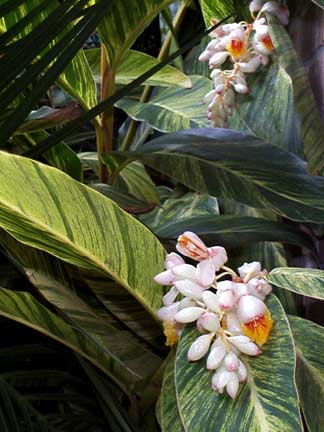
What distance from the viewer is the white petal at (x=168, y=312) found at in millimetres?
549

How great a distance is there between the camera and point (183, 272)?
21.1 inches

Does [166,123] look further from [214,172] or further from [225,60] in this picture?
[214,172]

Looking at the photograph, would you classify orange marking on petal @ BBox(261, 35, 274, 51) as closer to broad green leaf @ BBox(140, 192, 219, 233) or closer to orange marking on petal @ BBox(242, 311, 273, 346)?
broad green leaf @ BBox(140, 192, 219, 233)

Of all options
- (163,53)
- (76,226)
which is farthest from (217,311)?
(163,53)

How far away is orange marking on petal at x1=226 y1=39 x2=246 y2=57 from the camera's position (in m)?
0.80

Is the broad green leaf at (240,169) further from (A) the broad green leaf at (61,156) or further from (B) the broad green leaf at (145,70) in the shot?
(B) the broad green leaf at (145,70)

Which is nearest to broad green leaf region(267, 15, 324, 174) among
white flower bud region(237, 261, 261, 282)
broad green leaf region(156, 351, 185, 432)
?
white flower bud region(237, 261, 261, 282)

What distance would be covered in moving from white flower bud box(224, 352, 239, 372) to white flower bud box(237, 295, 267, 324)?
3cm

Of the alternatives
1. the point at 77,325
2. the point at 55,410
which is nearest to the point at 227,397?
the point at 77,325

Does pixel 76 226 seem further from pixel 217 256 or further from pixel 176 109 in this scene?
pixel 176 109

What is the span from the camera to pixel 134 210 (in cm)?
73

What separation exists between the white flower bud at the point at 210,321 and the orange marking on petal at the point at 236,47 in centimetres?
42

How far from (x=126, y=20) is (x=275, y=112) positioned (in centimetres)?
23

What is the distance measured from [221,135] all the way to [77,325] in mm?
320
